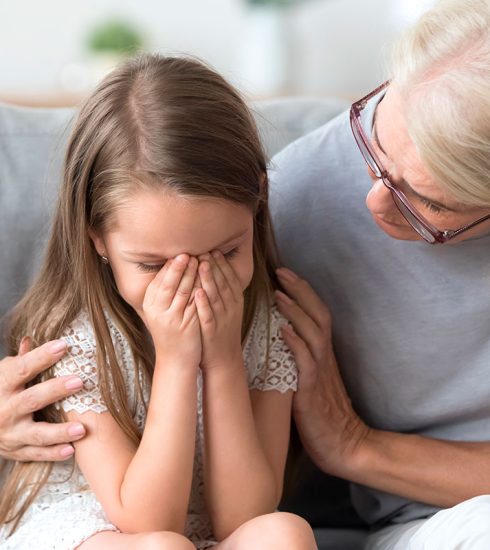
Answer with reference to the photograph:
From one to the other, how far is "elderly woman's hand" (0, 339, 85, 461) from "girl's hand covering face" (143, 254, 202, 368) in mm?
145

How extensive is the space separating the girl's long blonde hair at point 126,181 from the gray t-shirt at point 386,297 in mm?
99

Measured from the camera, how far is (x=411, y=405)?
1.52m

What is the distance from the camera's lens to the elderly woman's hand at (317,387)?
4.80 feet

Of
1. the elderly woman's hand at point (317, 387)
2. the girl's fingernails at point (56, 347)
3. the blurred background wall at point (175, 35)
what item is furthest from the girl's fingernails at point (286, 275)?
the blurred background wall at point (175, 35)

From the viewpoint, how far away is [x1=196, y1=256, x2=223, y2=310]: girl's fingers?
1.28 metres

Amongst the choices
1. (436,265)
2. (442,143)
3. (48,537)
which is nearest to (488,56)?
(442,143)

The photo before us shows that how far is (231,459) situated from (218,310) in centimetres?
22

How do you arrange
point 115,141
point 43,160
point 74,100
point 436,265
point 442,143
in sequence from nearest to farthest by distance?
point 442,143 < point 115,141 < point 436,265 < point 43,160 < point 74,100

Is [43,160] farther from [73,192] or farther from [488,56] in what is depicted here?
[488,56]

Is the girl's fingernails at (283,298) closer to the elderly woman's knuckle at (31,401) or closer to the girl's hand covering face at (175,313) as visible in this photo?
the girl's hand covering face at (175,313)

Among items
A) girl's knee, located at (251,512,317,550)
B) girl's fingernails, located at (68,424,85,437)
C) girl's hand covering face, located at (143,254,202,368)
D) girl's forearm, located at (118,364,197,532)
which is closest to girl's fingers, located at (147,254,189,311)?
girl's hand covering face, located at (143,254,202,368)

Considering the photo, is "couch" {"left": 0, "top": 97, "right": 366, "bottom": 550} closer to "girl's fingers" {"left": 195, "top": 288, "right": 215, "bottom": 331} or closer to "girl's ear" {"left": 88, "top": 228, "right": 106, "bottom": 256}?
"girl's ear" {"left": 88, "top": 228, "right": 106, "bottom": 256}

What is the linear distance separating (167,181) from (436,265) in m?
0.47

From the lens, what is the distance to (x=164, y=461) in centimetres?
129
